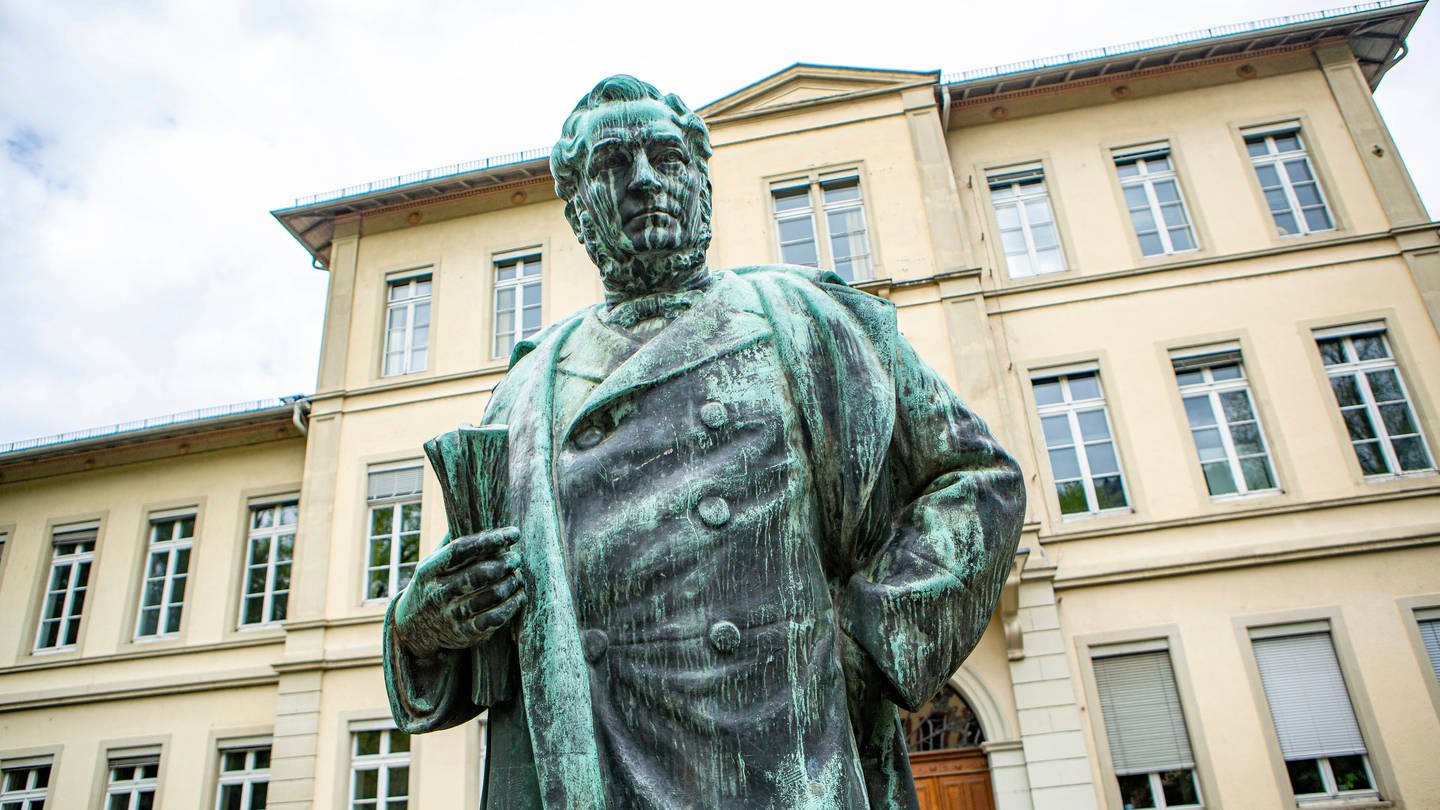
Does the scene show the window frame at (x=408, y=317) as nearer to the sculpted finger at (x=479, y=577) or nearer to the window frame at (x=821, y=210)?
the window frame at (x=821, y=210)

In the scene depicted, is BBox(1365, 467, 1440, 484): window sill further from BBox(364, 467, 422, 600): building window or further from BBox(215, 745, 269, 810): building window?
BBox(215, 745, 269, 810): building window

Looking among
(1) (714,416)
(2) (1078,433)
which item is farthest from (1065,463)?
(1) (714,416)

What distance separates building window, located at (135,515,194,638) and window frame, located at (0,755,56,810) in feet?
7.54

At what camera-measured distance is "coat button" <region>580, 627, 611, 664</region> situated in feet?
5.08

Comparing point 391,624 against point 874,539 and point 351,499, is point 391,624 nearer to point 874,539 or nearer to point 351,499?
point 874,539

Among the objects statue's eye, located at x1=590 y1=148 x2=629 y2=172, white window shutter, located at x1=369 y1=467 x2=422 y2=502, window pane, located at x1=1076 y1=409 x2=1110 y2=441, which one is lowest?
statue's eye, located at x1=590 y1=148 x2=629 y2=172

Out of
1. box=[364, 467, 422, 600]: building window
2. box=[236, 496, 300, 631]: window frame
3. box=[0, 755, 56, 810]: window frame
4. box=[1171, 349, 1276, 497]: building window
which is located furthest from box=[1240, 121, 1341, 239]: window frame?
box=[0, 755, 56, 810]: window frame

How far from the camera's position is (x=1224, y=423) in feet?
42.4

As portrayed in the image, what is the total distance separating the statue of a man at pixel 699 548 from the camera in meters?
1.49

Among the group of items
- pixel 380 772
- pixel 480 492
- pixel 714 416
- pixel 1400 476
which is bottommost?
pixel 480 492

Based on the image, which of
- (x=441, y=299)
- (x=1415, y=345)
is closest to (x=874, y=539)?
(x=1415, y=345)

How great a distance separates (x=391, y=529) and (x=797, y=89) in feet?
28.4

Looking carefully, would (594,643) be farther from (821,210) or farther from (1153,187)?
(1153,187)

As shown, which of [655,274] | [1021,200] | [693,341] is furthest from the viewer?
[1021,200]
